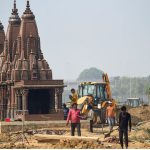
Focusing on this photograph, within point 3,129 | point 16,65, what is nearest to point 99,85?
point 3,129

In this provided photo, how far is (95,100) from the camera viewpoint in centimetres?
5538

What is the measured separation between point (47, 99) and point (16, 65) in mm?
3925

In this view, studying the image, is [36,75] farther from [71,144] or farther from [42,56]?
[71,144]

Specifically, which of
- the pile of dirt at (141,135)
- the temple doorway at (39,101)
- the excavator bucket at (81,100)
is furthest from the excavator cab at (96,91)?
the pile of dirt at (141,135)

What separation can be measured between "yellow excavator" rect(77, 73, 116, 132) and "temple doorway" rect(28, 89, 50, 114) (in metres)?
10.7

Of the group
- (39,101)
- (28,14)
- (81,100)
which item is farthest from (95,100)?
(28,14)

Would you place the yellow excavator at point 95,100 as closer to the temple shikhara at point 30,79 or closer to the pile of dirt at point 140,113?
the pile of dirt at point 140,113

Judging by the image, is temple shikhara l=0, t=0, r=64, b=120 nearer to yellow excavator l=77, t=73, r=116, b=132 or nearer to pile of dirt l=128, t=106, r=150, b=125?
pile of dirt l=128, t=106, r=150, b=125

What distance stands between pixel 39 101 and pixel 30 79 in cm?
196

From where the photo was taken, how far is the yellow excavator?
5322 cm

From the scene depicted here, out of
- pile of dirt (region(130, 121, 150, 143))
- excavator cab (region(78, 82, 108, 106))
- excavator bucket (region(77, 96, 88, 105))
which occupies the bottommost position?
pile of dirt (region(130, 121, 150, 143))

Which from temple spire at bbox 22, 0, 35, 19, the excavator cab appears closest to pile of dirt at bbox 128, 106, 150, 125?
the excavator cab

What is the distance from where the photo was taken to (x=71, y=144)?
32375 mm

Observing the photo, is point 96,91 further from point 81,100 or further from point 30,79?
point 30,79
